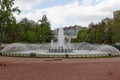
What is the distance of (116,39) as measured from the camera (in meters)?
56.3

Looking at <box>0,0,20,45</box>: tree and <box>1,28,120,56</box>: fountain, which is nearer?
<box>0,0,20,45</box>: tree

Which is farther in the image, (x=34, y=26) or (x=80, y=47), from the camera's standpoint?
(x=34, y=26)

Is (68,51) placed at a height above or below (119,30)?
below

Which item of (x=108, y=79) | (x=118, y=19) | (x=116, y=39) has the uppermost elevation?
(x=118, y=19)

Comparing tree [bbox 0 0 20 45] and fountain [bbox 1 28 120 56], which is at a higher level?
tree [bbox 0 0 20 45]

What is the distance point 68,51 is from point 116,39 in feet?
90.2

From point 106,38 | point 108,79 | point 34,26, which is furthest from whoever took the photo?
point 34,26

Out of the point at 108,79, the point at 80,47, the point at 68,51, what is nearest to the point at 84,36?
the point at 80,47

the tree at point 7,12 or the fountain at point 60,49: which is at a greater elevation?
the tree at point 7,12

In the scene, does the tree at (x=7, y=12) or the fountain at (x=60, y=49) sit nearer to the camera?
the tree at (x=7, y=12)

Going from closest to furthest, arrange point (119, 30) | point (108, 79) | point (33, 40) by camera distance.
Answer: point (108, 79) < point (119, 30) < point (33, 40)

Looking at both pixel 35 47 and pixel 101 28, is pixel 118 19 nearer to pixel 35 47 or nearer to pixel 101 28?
pixel 101 28

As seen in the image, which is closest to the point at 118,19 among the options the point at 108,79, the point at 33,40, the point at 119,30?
the point at 119,30

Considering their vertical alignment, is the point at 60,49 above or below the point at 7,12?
below
